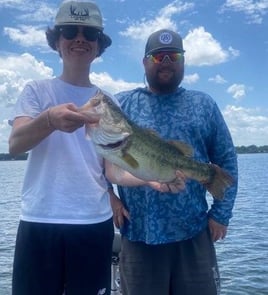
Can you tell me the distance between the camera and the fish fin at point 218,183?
447 cm

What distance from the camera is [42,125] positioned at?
3219mm

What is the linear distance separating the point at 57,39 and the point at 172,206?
2.03m

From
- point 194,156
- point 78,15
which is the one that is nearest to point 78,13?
point 78,15

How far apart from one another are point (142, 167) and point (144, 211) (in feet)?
3.83

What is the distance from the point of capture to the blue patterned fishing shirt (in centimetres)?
469

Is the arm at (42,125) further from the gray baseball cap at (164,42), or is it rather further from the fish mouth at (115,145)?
the gray baseball cap at (164,42)

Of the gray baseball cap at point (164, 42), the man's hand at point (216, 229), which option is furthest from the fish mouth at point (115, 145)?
the man's hand at point (216, 229)

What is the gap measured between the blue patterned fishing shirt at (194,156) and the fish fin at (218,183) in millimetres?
312

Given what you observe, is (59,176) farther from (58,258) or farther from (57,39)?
(57,39)

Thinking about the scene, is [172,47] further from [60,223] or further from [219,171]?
[60,223]

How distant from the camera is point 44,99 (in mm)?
3670

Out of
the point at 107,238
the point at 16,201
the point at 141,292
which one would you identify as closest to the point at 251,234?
the point at 141,292

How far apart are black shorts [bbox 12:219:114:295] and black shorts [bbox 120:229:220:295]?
110 cm

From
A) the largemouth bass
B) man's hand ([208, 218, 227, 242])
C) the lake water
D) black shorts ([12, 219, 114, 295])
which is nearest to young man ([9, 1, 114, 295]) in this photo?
black shorts ([12, 219, 114, 295])
